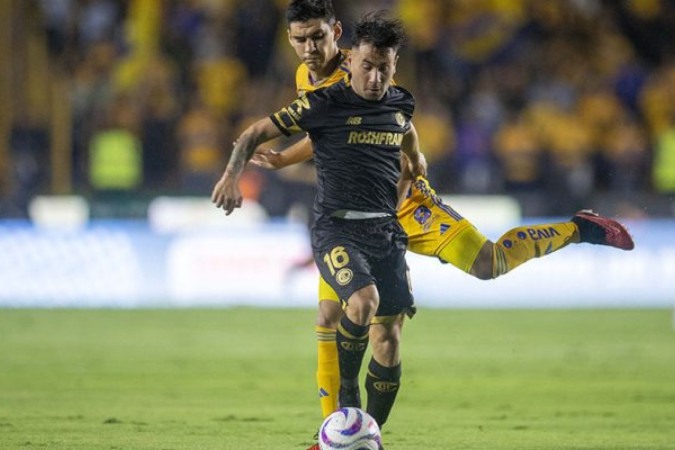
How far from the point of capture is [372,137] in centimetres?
777

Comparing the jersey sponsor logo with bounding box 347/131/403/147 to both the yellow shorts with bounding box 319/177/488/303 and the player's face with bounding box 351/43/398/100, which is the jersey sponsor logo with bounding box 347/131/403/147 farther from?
the yellow shorts with bounding box 319/177/488/303

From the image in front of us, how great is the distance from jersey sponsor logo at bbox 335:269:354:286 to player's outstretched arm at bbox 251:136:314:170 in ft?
3.09

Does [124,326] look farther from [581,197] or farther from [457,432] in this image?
[457,432]

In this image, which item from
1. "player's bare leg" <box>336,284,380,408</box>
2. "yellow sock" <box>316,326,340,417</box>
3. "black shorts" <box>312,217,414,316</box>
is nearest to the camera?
"player's bare leg" <box>336,284,380,408</box>

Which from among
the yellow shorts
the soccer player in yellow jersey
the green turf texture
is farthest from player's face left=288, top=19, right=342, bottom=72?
the green turf texture

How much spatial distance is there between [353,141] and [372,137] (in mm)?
109

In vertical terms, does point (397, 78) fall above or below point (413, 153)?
above

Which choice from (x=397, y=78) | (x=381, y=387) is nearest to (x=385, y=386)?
(x=381, y=387)

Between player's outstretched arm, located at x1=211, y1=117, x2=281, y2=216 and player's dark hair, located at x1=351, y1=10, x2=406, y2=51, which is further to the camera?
player's dark hair, located at x1=351, y1=10, x2=406, y2=51

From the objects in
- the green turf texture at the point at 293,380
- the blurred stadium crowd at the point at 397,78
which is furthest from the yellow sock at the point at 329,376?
the blurred stadium crowd at the point at 397,78

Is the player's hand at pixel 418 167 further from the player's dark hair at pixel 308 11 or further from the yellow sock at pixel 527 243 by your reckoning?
the player's dark hair at pixel 308 11

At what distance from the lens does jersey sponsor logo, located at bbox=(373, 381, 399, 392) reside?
7906 millimetres

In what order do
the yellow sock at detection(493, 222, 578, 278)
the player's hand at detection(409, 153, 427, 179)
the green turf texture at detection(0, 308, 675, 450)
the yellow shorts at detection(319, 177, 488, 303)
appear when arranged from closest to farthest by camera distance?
1. the player's hand at detection(409, 153, 427, 179)
2. the green turf texture at detection(0, 308, 675, 450)
3. the yellow shorts at detection(319, 177, 488, 303)
4. the yellow sock at detection(493, 222, 578, 278)

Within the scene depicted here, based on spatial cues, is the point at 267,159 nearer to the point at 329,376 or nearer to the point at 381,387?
the point at 329,376
